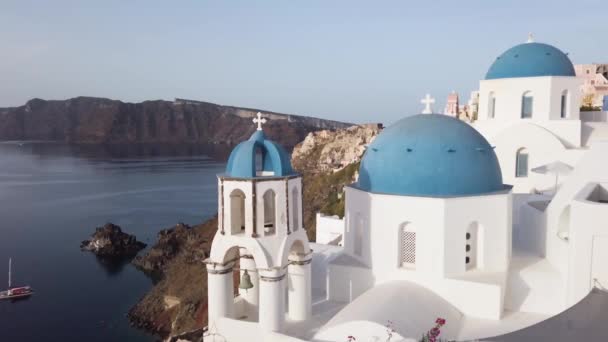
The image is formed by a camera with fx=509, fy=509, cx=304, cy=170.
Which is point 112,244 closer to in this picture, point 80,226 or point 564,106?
point 80,226

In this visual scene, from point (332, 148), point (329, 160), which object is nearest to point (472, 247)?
point (329, 160)

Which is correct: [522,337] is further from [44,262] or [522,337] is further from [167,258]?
[44,262]

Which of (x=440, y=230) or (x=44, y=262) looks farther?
(x=44, y=262)

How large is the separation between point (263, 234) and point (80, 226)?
4582 centimetres

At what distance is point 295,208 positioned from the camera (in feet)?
31.8

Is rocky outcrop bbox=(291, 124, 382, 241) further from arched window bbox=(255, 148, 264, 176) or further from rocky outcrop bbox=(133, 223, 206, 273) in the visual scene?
arched window bbox=(255, 148, 264, 176)

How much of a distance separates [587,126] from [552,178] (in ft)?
8.97

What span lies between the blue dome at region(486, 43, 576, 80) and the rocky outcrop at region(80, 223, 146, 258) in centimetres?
3339

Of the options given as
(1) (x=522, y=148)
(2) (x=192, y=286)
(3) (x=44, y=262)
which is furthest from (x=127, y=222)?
(1) (x=522, y=148)

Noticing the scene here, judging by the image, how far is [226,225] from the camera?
9352mm

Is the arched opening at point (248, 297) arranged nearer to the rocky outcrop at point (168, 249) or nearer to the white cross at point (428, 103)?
the white cross at point (428, 103)

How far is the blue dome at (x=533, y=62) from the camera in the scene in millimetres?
17016

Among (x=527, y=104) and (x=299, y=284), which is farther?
(x=527, y=104)

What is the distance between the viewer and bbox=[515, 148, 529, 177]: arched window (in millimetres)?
17206
